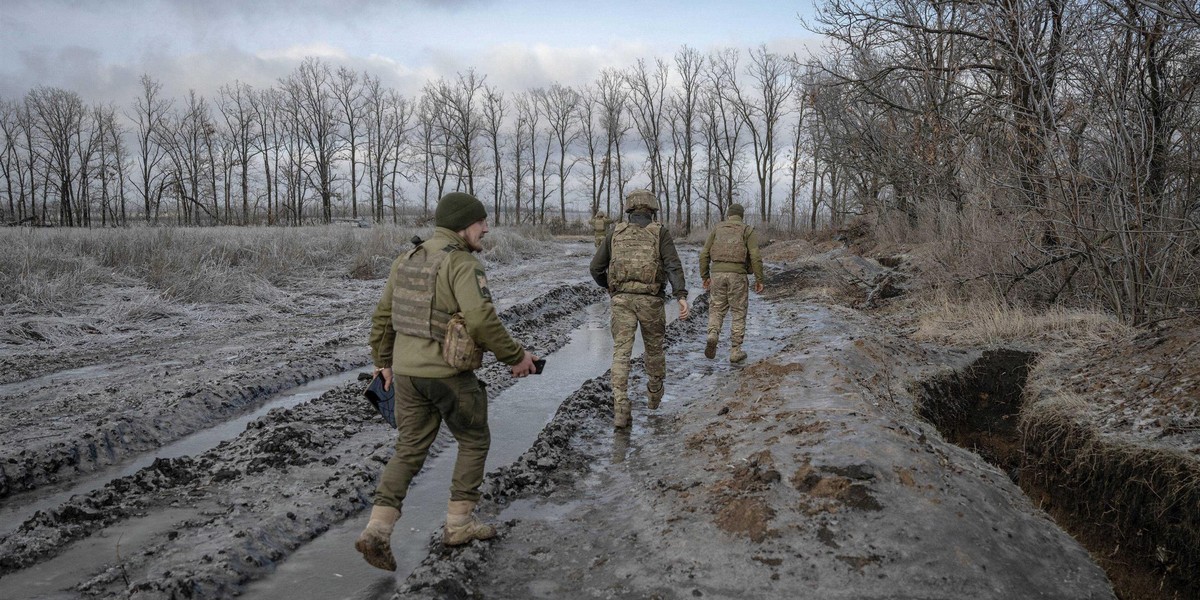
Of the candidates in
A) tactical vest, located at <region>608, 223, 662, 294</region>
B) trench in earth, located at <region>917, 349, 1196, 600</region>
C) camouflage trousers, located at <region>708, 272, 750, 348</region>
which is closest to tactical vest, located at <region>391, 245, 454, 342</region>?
tactical vest, located at <region>608, 223, 662, 294</region>

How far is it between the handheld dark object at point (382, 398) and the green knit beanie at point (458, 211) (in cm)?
93

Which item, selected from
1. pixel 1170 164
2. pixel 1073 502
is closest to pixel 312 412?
pixel 1073 502

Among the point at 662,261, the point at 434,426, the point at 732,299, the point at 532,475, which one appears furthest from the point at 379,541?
the point at 732,299

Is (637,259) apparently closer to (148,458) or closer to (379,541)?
(379,541)

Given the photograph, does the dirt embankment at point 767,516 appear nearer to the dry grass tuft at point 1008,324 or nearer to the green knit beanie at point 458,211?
the green knit beanie at point 458,211

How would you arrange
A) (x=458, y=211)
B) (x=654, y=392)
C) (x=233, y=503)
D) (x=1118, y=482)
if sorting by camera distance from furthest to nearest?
(x=654, y=392) < (x=1118, y=482) < (x=233, y=503) < (x=458, y=211)

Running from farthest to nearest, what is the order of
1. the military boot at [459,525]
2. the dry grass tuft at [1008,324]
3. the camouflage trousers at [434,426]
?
the dry grass tuft at [1008,324] < the military boot at [459,525] < the camouflage trousers at [434,426]

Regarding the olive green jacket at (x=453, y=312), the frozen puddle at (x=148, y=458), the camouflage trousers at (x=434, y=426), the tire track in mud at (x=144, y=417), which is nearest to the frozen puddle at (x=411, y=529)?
the camouflage trousers at (x=434, y=426)

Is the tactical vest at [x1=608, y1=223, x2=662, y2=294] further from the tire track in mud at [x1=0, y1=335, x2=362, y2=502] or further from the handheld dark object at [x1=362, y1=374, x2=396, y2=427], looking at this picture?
the tire track in mud at [x1=0, y1=335, x2=362, y2=502]

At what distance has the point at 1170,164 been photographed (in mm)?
7238

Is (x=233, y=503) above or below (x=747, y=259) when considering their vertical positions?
below

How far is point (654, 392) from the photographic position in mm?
6539

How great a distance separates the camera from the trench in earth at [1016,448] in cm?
387

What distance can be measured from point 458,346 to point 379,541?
1015mm
